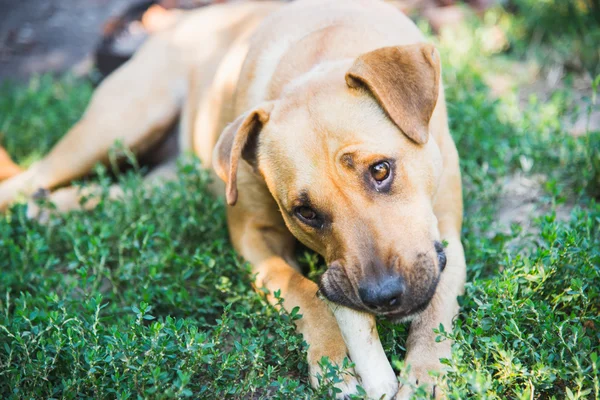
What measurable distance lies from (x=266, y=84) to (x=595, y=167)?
6.94 feet

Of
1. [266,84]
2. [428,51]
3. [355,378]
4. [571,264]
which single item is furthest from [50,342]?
[571,264]

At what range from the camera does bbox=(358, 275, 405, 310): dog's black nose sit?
2.70 m

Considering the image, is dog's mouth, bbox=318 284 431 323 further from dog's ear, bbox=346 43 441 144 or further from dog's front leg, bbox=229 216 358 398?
dog's ear, bbox=346 43 441 144

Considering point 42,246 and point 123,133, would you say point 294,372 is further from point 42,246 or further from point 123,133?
point 123,133

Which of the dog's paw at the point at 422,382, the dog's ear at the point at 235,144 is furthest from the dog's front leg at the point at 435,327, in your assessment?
the dog's ear at the point at 235,144

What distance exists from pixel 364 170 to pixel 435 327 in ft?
2.59

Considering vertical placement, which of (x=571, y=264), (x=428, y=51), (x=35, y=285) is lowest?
(x=571, y=264)

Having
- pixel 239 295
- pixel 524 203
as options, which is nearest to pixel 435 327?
pixel 239 295

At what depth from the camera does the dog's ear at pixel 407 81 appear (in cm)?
309

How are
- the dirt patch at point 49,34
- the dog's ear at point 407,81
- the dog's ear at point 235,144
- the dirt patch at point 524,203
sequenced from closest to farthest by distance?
1. the dog's ear at point 407,81
2. the dog's ear at point 235,144
3. the dirt patch at point 524,203
4. the dirt patch at point 49,34

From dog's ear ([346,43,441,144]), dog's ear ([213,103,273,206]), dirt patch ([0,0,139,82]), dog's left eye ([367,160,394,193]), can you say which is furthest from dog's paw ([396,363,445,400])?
dirt patch ([0,0,139,82])

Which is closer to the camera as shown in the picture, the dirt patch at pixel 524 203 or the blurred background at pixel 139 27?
the dirt patch at pixel 524 203

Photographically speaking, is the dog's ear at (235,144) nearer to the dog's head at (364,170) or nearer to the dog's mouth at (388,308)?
the dog's head at (364,170)

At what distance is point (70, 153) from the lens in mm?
5344
